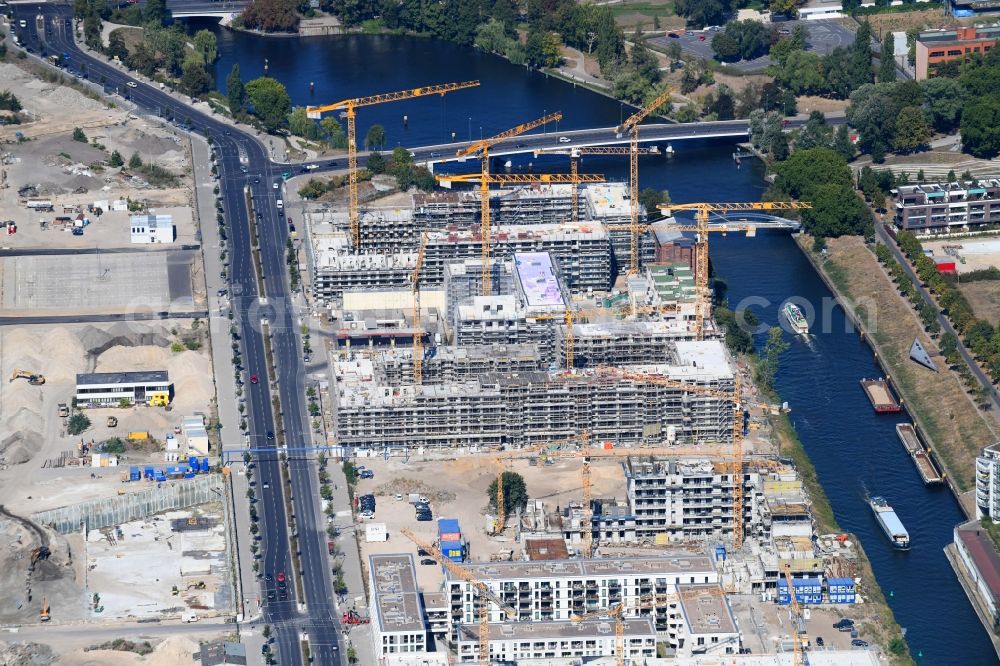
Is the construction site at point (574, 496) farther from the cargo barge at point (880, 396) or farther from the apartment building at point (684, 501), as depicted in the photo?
the cargo barge at point (880, 396)

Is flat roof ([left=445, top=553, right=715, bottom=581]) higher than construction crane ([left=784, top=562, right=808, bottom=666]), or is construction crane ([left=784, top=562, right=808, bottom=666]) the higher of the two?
flat roof ([left=445, top=553, right=715, bottom=581])

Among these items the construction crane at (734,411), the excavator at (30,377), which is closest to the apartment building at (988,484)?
the construction crane at (734,411)

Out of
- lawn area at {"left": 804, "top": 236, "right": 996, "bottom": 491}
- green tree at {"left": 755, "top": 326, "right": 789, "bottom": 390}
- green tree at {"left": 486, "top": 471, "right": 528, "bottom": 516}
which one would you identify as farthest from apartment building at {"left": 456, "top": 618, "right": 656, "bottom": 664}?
green tree at {"left": 755, "top": 326, "right": 789, "bottom": 390}

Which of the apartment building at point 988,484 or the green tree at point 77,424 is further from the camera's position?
the green tree at point 77,424

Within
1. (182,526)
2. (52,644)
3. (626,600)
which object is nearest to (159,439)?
(182,526)

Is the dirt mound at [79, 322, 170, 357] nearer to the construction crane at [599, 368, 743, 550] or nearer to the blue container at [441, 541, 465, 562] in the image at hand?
the construction crane at [599, 368, 743, 550]

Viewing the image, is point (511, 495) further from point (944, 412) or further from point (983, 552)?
point (944, 412)

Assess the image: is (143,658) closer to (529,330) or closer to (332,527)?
(332,527)
